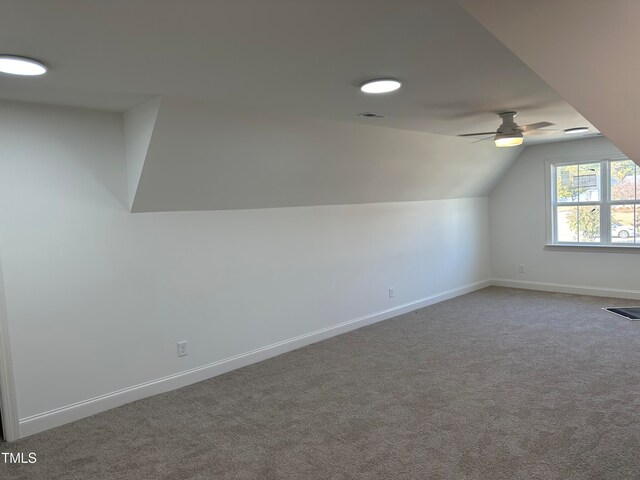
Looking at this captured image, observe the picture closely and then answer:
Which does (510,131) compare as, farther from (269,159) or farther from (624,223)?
(624,223)

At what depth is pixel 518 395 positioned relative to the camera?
331 centimetres

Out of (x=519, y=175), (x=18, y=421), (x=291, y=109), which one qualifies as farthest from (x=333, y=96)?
(x=519, y=175)

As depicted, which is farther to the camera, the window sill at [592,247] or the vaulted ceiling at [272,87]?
the window sill at [592,247]

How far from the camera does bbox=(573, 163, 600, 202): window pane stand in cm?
638

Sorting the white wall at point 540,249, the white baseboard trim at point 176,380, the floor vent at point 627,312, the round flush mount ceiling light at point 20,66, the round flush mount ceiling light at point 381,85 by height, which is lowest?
the floor vent at point 627,312

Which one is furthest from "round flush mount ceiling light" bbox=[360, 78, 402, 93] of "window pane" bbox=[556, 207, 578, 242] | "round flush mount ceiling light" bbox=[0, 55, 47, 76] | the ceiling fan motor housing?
"window pane" bbox=[556, 207, 578, 242]

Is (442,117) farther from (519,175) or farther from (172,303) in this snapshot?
(519,175)

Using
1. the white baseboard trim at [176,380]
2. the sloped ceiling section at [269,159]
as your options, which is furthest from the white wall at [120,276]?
the sloped ceiling section at [269,159]

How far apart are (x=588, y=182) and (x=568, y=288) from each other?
61.7 inches

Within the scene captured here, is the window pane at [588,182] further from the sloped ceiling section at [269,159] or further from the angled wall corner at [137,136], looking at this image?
the angled wall corner at [137,136]

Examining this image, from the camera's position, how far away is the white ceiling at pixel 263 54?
166cm

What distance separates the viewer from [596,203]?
6398 millimetres

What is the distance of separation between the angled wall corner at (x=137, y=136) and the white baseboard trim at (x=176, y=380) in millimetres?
1424

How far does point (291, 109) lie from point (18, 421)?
9.25ft
